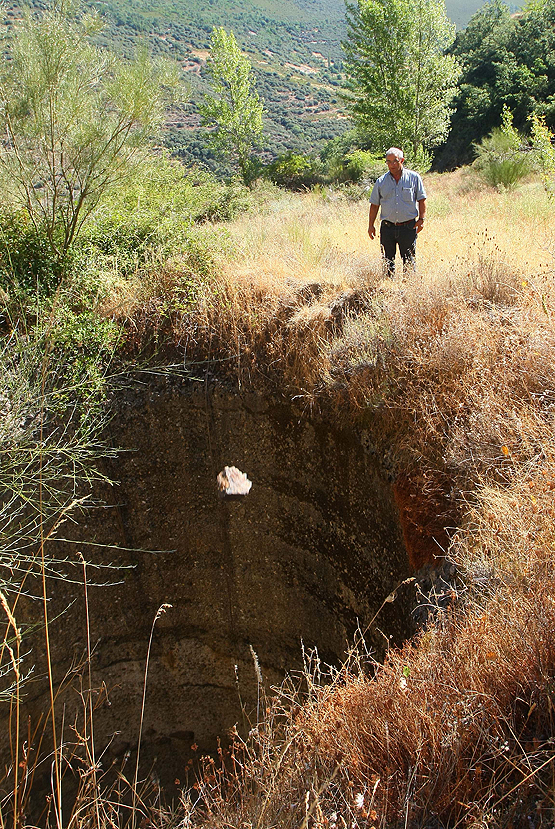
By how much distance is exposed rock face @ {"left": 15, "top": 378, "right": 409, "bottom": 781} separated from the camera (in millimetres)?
4922

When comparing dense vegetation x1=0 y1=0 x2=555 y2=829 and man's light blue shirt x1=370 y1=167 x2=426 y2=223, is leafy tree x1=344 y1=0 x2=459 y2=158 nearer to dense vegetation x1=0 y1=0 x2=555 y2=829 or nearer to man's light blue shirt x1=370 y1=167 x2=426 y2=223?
dense vegetation x1=0 y1=0 x2=555 y2=829

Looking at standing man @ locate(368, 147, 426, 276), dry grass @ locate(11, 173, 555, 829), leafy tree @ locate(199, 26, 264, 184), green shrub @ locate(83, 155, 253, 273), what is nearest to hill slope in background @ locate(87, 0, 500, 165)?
A: leafy tree @ locate(199, 26, 264, 184)

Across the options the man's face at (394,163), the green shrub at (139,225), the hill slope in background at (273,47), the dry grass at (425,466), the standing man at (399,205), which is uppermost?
the hill slope in background at (273,47)

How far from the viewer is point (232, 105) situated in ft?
66.4

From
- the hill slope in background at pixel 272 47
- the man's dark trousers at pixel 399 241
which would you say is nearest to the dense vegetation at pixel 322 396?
the man's dark trousers at pixel 399 241

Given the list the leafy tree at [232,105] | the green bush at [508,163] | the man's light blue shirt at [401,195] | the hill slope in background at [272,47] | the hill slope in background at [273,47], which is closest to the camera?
the man's light blue shirt at [401,195]

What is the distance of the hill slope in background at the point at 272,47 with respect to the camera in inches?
1219

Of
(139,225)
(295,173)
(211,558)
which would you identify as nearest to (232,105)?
(295,173)

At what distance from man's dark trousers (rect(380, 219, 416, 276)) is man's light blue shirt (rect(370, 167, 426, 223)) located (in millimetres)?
Answer: 82

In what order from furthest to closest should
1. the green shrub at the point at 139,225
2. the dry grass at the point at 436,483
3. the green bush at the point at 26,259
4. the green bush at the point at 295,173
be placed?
the green bush at the point at 295,173 < the green shrub at the point at 139,225 < the green bush at the point at 26,259 < the dry grass at the point at 436,483

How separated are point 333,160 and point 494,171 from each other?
8301mm

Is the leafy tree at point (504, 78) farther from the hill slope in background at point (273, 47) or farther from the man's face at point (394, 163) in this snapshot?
the man's face at point (394, 163)

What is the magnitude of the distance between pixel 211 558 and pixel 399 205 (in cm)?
421

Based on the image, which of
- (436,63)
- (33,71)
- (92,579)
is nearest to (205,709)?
(92,579)
